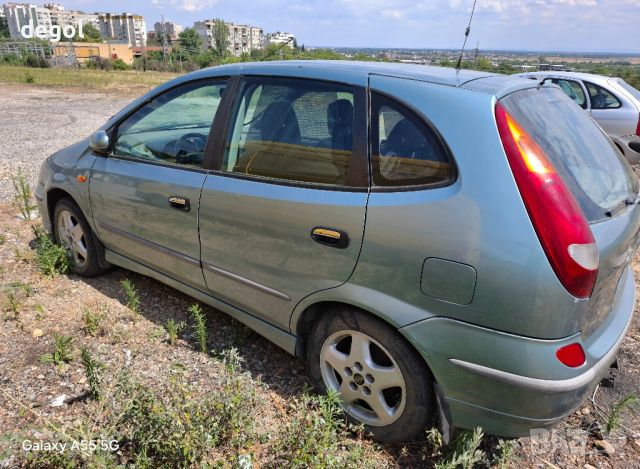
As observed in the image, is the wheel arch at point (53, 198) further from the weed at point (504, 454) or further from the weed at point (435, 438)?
the weed at point (504, 454)

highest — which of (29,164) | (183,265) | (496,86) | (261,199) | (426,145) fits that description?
(496,86)

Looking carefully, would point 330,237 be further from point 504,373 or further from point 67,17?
point 67,17

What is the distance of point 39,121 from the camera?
40.1 ft

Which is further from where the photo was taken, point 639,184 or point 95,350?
point 95,350

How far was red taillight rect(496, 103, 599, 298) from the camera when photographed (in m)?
1.74

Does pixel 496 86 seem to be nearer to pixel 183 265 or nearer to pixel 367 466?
pixel 367 466

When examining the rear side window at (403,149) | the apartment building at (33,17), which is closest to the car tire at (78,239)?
the rear side window at (403,149)

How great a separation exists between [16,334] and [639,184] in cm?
391

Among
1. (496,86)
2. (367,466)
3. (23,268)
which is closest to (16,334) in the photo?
(23,268)

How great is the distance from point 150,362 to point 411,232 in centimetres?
191

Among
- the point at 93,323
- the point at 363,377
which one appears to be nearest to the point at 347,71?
the point at 363,377

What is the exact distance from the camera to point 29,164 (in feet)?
25.7

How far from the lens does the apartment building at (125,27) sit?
127125mm

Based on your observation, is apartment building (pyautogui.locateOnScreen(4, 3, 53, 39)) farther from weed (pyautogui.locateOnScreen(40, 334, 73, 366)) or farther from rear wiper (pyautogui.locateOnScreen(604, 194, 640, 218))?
rear wiper (pyautogui.locateOnScreen(604, 194, 640, 218))
